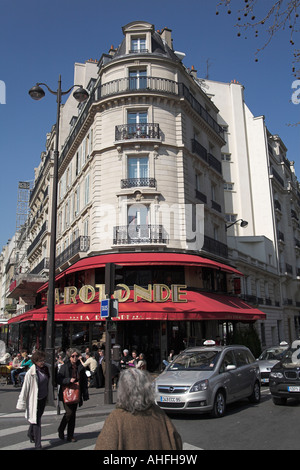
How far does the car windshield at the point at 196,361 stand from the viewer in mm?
9109

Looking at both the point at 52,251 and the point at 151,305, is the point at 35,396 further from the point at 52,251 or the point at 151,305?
the point at 151,305

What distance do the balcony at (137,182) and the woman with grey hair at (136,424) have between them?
16660 millimetres

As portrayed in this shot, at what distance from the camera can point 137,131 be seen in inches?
784

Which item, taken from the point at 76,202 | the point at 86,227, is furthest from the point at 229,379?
the point at 76,202

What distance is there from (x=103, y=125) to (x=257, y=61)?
15.4 meters

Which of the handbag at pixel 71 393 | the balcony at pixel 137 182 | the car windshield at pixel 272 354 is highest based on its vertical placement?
the balcony at pixel 137 182

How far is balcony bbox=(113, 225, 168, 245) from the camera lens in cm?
1823

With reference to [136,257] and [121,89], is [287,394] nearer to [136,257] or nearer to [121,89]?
[136,257]

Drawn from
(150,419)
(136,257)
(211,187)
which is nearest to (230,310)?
(136,257)

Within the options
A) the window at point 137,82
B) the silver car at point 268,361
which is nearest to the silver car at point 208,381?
the silver car at point 268,361

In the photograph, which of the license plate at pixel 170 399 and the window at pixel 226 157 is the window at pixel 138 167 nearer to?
the license plate at pixel 170 399

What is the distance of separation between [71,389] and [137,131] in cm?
1539
